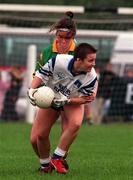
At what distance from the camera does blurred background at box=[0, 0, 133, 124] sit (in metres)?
22.7

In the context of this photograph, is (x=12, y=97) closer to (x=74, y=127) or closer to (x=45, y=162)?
(x=45, y=162)

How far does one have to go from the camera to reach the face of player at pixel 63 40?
993 centimetres

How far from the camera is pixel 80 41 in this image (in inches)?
1001

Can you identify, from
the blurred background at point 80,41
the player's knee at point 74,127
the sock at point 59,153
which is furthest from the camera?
the blurred background at point 80,41

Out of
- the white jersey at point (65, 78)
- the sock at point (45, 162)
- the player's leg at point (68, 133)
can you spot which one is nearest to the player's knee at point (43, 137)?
the player's leg at point (68, 133)

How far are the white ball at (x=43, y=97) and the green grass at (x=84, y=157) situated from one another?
832mm

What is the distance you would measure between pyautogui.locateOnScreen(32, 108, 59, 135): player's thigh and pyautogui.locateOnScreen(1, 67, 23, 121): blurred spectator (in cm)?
1455

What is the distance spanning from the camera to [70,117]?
9695 mm

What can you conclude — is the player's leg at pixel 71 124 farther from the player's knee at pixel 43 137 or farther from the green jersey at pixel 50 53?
the green jersey at pixel 50 53

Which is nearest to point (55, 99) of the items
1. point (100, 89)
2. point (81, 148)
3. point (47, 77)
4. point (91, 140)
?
point (47, 77)

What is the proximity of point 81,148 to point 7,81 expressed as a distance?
37.8 feet

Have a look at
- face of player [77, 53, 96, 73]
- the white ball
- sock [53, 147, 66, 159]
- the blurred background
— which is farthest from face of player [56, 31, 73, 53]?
the blurred background

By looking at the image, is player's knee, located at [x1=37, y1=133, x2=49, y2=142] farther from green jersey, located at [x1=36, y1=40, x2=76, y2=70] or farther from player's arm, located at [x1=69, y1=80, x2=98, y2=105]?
green jersey, located at [x1=36, y1=40, x2=76, y2=70]

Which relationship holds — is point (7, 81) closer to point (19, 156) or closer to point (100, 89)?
point (100, 89)
